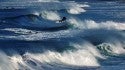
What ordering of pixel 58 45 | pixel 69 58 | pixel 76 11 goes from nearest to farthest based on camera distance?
1. pixel 69 58
2. pixel 58 45
3. pixel 76 11

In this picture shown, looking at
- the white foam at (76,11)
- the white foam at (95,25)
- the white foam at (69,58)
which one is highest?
the white foam at (76,11)

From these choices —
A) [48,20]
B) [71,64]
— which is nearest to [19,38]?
[71,64]

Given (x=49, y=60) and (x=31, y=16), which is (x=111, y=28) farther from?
(x=49, y=60)

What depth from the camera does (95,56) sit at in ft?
83.8

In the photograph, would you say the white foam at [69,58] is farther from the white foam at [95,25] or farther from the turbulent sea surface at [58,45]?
the white foam at [95,25]

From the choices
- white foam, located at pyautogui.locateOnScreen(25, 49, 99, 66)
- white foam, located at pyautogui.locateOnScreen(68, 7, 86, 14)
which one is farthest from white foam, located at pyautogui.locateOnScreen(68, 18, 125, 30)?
white foam, located at pyautogui.locateOnScreen(25, 49, 99, 66)

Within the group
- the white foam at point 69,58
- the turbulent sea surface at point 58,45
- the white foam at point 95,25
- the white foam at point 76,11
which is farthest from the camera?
the white foam at point 76,11

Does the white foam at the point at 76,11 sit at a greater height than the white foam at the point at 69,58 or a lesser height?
greater

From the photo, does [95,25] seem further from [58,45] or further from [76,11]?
[76,11]

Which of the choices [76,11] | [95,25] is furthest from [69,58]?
[76,11]

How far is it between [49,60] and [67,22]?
20.6 metres

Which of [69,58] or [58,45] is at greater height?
[58,45]

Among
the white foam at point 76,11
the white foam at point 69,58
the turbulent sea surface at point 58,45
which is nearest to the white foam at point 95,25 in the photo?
the turbulent sea surface at point 58,45

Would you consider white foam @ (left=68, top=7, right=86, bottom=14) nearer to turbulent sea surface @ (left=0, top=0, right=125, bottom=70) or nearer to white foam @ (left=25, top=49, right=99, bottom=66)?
turbulent sea surface @ (left=0, top=0, right=125, bottom=70)
